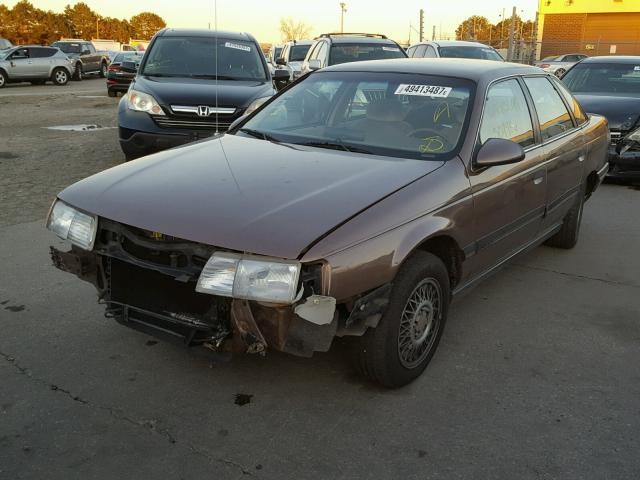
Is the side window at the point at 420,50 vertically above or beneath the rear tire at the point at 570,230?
above

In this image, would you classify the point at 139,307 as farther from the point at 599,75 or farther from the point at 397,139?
the point at 599,75

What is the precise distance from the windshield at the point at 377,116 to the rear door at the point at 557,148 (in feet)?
3.14

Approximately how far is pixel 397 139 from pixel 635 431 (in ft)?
6.48

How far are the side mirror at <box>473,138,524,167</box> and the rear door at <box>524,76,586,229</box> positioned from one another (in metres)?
0.98

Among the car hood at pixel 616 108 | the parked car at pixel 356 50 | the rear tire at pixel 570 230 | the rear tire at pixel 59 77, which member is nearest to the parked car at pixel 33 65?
the rear tire at pixel 59 77

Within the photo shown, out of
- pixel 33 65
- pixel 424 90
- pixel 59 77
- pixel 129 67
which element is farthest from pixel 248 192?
pixel 59 77

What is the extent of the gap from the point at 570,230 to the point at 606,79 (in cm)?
541

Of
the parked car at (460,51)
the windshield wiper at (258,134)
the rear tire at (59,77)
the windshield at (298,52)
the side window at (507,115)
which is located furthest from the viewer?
the rear tire at (59,77)

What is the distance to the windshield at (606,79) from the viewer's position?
9353 millimetres

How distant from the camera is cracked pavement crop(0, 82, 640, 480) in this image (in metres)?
2.57

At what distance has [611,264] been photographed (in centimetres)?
519

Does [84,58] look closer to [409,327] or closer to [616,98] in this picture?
[616,98]

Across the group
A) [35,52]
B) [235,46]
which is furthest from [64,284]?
[35,52]

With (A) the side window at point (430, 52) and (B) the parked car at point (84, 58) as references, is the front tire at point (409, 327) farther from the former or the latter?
(B) the parked car at point (84, 58)
